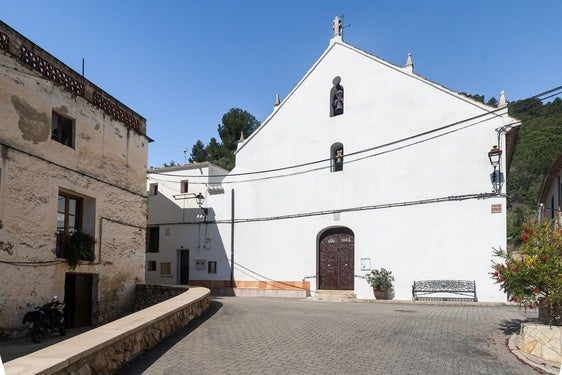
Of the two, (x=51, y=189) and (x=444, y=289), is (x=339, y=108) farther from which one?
(x=51, y=189)

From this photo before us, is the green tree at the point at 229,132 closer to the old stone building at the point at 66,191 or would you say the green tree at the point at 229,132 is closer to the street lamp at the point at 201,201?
the street lamp at the point at 201,201

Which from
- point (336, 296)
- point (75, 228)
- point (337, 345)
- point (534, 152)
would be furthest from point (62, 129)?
point (534, 152)

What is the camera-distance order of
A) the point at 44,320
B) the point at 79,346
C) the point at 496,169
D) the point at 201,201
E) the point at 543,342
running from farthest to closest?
the point at 201,201 → the point at 496,169 → the point at 44,320 → the point at 543,342 → the point at 79,346

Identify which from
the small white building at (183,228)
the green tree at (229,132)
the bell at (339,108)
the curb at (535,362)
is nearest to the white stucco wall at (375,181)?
the bell at (339,108)

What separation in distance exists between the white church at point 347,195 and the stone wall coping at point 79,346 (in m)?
10.9

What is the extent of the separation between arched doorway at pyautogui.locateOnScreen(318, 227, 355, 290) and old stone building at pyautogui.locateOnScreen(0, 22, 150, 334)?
7.56 m

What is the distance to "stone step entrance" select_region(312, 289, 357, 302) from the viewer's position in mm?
17188

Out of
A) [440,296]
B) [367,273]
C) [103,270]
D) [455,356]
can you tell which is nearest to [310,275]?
[367,273]

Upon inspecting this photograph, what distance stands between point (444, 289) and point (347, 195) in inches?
213

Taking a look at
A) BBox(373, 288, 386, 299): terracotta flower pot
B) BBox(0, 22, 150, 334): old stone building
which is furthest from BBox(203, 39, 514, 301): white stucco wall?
BBox(0, 22, 150, 334): old stone building

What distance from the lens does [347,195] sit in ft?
62.4

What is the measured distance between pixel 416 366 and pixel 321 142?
14395mm

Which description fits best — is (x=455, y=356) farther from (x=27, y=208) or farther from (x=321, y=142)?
(x=321, y=142)

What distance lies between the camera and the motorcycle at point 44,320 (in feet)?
33.9
